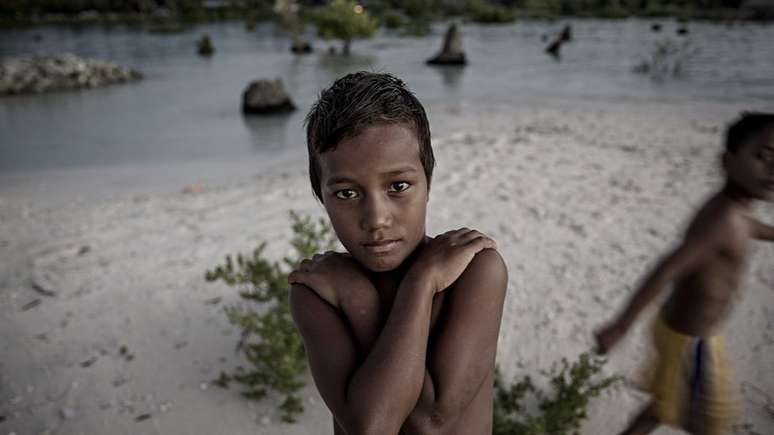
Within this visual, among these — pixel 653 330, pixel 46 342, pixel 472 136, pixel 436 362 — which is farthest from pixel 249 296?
pixel 472 136

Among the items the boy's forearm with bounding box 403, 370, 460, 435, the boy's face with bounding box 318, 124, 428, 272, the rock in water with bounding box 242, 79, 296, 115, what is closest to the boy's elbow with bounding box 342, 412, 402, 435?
the boy's forearm with bounding box 403, 370, 460, 435

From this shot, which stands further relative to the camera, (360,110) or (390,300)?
(390,300)

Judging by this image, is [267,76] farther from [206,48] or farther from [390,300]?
[390,300]

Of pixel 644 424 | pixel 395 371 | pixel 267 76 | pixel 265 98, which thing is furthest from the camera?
pixel 267 76

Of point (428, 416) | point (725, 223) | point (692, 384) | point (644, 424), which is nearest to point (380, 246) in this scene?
point (428, 416)

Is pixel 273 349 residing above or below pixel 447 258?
below

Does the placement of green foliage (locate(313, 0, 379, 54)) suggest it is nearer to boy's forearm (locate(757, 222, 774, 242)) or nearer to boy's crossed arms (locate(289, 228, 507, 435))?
boy's forearm (locate(757, 222, 774, 242))

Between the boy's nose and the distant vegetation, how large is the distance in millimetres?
38552

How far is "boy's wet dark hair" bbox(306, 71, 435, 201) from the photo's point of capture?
141 centimetres

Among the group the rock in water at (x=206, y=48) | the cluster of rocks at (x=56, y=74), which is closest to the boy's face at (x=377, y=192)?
the cluster of rocks at (x=56, y=74)

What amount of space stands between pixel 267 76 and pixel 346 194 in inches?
812

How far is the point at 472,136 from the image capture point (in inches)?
366

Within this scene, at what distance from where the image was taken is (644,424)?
2.39 metres

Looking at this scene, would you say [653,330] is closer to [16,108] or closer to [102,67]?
[16,108]
